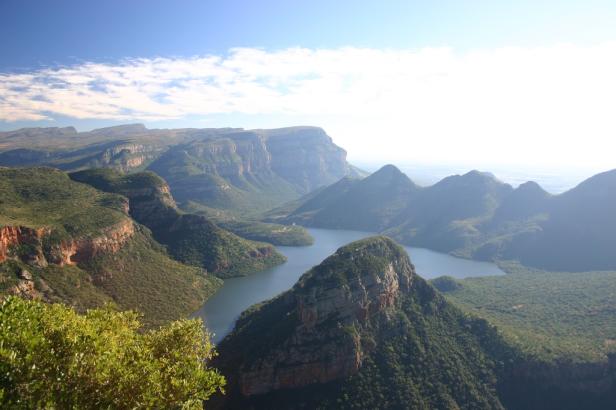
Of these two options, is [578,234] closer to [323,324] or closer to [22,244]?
[323,324]

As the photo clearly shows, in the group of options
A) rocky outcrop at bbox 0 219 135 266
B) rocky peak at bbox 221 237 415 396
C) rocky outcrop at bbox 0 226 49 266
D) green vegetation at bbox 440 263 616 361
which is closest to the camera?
rocky peak at bbox 221 237 415 396

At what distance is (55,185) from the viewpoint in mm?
116812

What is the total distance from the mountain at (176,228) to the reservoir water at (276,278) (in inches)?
306

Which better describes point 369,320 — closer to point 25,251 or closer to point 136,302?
point 136,302

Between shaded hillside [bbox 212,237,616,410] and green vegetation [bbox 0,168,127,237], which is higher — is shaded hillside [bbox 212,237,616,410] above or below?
below

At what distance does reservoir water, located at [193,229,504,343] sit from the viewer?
352ft

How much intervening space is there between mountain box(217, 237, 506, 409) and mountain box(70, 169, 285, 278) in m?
63.3

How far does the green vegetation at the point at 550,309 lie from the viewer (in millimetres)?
79875

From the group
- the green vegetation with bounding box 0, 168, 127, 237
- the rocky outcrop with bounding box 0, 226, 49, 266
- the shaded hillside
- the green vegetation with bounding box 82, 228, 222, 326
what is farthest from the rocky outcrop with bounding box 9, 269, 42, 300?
the shaded hillside

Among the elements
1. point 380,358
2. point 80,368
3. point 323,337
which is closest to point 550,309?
point 380,358

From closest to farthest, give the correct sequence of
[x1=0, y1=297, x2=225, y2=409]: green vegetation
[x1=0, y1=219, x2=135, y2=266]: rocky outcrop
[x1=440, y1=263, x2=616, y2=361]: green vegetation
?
1. [x1=0, y1=297, x2=225, y2=409]: green vegetation
2. [x1=440, y1=263, x2=616, y2=361]: green vegetation
3. [x1=0, y1=219, x2=135, y2=266]: rocky outcrop

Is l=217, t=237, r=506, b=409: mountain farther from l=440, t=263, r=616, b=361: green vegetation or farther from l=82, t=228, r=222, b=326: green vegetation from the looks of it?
l=82, t=228, r=222, b=326: green vegetation

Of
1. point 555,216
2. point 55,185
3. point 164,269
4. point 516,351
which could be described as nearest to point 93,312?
point 516,351

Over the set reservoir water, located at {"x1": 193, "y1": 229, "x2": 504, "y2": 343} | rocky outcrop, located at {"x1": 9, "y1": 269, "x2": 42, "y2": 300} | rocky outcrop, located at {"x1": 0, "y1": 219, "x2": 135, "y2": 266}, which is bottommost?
reservoir water, located at {"x1": 193, "y1": 229, "x2": 504, "y2": 343}
